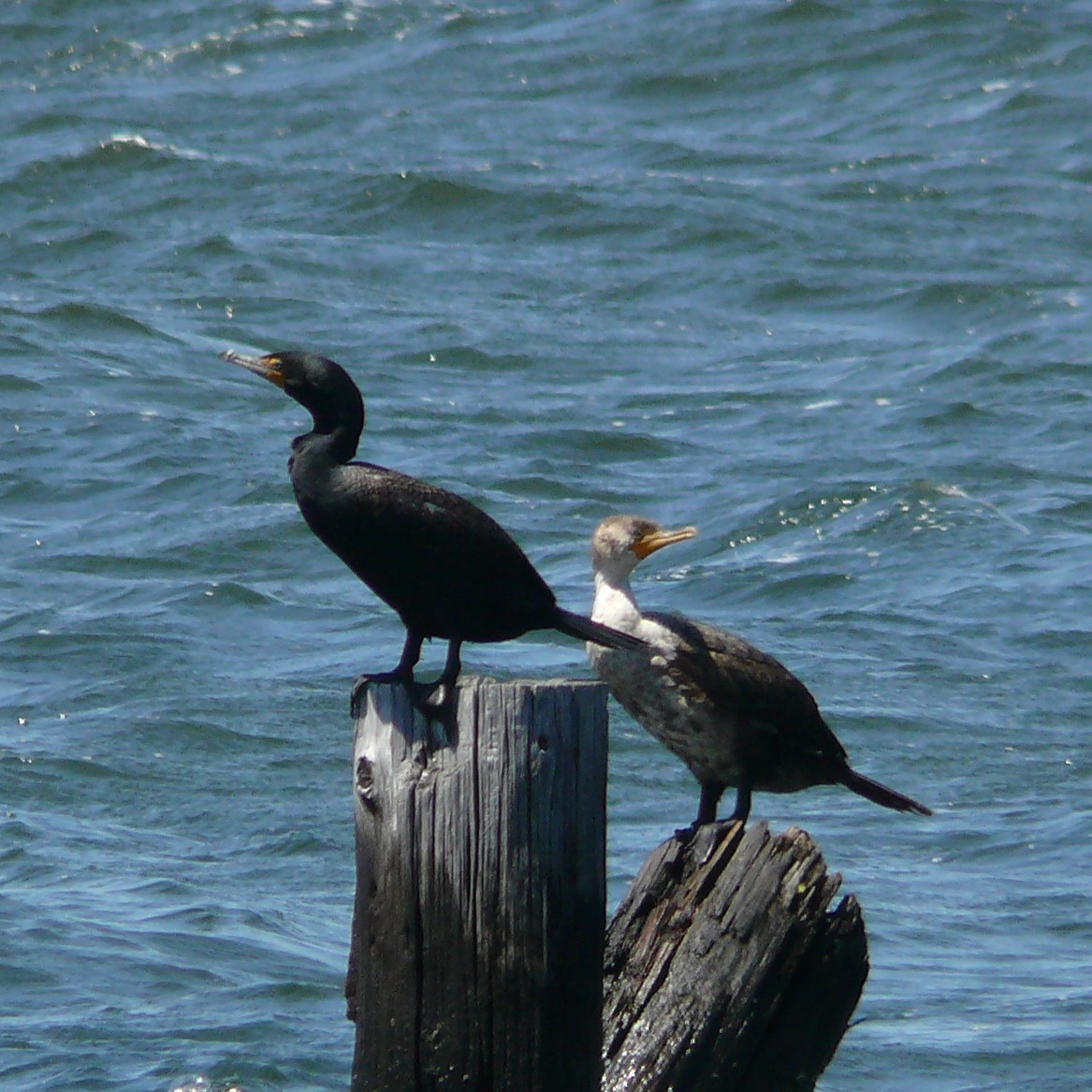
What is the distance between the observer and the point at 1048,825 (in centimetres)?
927

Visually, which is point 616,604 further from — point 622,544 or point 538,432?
point 538,432

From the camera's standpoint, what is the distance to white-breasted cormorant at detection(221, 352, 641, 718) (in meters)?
4.61

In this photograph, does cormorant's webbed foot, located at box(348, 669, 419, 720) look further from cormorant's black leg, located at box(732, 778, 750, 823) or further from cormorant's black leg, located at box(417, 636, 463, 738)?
cormorant's black leg, located at box(732, 778, 750, 823)

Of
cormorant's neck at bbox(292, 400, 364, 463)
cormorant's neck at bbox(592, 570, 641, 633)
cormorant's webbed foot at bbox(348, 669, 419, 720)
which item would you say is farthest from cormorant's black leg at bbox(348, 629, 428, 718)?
cormorant's neck at bbox(592, 570, 641, 633)

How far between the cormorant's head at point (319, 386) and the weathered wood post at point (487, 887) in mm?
674

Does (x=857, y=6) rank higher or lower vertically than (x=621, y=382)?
higher

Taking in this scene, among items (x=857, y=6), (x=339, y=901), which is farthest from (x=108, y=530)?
(x=857, y=6)

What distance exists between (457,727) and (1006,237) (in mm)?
12886

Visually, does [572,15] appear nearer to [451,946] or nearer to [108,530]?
[108,530]

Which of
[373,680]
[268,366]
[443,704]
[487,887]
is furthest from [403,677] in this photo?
[268,366]

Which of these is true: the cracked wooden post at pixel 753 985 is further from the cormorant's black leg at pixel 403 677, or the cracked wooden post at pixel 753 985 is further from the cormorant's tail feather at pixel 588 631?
the cormorant's black leg at pixel 403 677

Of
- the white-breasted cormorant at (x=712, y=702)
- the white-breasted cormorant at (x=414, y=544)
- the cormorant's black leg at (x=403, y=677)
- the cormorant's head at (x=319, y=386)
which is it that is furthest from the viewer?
the white-breasted cormorant at (x=712, y=702)

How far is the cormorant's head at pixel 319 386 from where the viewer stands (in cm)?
473

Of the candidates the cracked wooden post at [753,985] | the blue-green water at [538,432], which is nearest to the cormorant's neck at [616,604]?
the cracked wooden post at [753,985]
